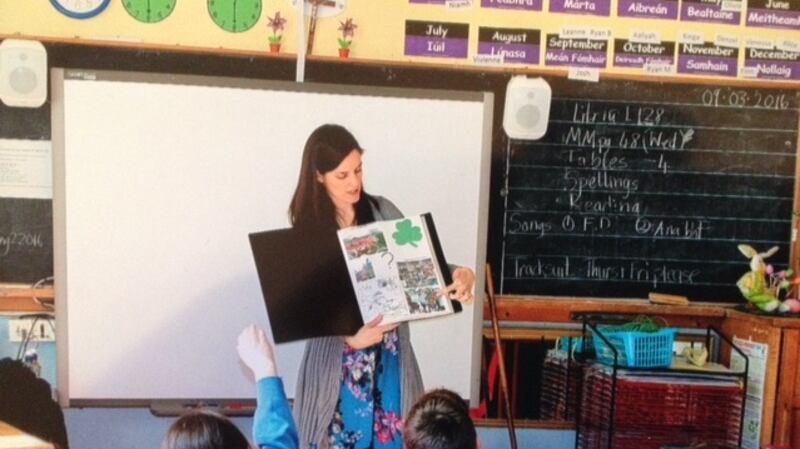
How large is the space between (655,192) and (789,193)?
20.0 inches

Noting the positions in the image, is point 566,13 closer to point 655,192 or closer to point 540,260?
point 655,192

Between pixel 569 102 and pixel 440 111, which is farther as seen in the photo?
pixel 569 102

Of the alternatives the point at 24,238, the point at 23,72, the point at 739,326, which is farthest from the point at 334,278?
the point at 739,326

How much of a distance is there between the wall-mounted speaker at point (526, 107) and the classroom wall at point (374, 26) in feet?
0.37

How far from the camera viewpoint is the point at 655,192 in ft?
9.00

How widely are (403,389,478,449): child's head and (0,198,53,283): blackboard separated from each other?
1488 millimetres

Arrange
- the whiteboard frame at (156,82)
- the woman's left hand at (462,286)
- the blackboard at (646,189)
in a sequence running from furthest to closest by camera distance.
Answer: the blackboard at (646,189) < the woman's left hand at (462,286) < the whiteboard frame at (156,82)

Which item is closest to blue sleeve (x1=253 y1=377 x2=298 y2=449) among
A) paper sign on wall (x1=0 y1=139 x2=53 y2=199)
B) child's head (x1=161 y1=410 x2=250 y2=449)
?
child's head (x1=161 y1=410 x2=250 y2=449)

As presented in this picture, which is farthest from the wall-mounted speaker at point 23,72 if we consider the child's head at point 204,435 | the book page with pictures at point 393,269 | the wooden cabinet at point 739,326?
the wooden cabinet at point 739,326

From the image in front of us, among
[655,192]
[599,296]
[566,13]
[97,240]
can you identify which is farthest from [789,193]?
[97,240]

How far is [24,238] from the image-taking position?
8.19ft

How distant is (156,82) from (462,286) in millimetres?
1152

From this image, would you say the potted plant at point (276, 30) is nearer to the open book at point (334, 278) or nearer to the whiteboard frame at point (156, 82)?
the whiteboard frame at point (156, 82)

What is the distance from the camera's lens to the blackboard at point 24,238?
2.49 meters
